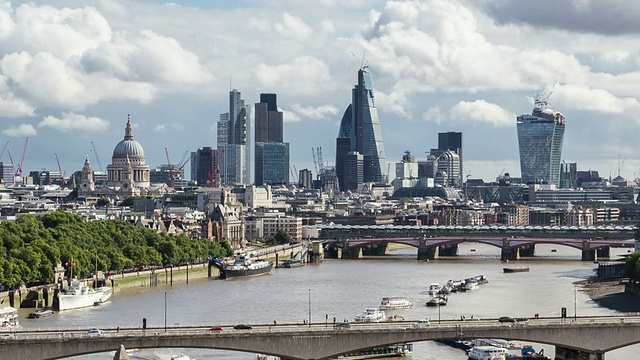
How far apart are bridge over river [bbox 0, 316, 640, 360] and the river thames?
19.8 ft

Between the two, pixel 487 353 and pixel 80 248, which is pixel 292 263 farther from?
pixel 487 353

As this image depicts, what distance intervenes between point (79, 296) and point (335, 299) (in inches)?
604

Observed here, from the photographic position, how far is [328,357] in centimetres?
4931

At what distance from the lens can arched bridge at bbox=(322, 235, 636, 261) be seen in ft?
436

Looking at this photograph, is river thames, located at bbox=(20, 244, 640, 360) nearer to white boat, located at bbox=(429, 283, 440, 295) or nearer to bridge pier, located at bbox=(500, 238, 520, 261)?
white boat, located at bbox=(429, 283, 440, 295)

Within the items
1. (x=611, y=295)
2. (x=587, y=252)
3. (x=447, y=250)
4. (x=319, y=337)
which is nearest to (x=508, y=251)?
(x=587, y=252)

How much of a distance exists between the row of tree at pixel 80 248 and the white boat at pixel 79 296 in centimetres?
311

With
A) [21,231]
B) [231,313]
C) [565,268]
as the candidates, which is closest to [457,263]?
[565,268]

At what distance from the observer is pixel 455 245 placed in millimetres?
146125

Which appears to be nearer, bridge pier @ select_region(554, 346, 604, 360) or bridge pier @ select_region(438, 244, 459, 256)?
bridge pier @ select_region(554, 346, 604, 360)

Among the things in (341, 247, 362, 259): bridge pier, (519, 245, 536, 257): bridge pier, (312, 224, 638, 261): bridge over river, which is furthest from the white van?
(519, 245, 536, 257): bridge pier

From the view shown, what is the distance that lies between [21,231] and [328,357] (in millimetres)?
50523

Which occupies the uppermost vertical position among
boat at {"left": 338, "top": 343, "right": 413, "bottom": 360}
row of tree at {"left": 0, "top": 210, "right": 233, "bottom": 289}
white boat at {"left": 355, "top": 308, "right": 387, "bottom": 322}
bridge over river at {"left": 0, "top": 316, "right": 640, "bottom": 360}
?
row of tree at {"left": 0, "top": 210, "right": 233, "bottom": 289}

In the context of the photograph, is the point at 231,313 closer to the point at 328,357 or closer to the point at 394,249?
the point at 328,357
